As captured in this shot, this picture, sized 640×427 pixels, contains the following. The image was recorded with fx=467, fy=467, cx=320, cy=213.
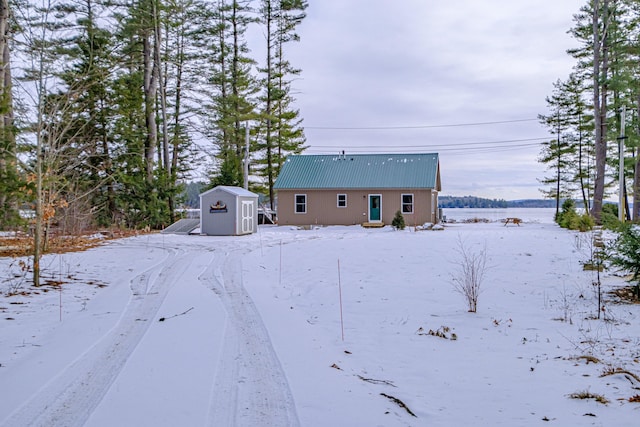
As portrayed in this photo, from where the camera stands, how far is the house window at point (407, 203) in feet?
81.9

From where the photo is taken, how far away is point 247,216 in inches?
784

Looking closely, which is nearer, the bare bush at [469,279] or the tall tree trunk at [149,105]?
the bare bush at [469,279]

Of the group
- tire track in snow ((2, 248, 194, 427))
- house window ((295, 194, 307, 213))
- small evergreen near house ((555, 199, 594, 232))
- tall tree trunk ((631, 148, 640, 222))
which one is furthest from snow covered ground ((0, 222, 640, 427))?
tall tree trunk ((631, 148, 640, 222))

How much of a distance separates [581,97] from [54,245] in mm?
32460

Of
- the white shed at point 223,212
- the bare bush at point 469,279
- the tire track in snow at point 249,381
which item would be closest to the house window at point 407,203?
the white shed at point 223,212

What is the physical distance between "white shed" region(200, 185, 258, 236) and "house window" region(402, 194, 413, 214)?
9.38 metres

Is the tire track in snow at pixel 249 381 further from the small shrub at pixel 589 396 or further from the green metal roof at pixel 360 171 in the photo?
the green metal roof at pixel 360 171

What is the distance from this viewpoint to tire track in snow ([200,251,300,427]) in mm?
3256

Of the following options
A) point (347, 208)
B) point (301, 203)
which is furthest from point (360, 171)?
point (301, 203)

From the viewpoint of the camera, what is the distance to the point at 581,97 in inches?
1246

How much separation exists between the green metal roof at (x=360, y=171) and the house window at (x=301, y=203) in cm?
67

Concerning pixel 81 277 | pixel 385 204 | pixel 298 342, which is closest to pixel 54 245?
pixel 81 277

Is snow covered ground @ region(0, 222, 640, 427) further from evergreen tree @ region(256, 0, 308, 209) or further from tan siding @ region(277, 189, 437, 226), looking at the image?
evergreen tree @ region(256, 0, 308, 209)

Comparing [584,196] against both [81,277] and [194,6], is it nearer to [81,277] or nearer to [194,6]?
[194,6]
